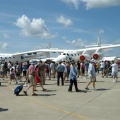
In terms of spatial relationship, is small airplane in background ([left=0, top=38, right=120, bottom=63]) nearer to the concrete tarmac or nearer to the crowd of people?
the crowd of people

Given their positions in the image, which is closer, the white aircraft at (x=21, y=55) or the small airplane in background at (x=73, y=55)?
the small airplane in background at (x=73, y=55)

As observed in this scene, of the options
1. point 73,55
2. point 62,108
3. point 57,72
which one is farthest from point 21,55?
point 62,108

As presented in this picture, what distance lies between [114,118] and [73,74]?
645 centimetres

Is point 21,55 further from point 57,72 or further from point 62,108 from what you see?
point 62,108

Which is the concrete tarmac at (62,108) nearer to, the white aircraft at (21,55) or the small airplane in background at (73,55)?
the small airplane in background at (73,55)

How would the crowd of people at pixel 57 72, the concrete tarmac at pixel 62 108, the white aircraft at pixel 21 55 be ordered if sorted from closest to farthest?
the concrete tarmac at pixel 62 108 < the crowd of people at pixel 57 72 < the white aircraft at pixel 21 55

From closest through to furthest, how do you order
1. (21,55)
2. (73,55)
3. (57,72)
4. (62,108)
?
(62,108)
(57,72)
(73,55)
(21,55)

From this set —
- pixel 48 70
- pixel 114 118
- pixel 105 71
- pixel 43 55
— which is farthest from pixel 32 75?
pixel 43 55

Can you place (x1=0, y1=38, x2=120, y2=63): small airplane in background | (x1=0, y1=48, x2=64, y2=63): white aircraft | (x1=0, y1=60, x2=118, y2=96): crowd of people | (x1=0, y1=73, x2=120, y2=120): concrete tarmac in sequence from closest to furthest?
1. (x1=0, y1=73, x2=120, y2=120): concrete tarmac
2. (x1=0, y1=60, x2=118, y2=96): crowd of people
3. (x1=0, y1=38, x2=120, y2=63): small airplane in background
4. (x1=0, y1=48, x2=64, y2=63): white aircraft

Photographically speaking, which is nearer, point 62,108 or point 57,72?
point 62,108

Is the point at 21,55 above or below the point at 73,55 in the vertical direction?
above

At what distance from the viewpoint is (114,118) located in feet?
27.5

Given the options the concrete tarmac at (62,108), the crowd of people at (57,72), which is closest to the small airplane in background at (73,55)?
the crowd of people at (57,72)

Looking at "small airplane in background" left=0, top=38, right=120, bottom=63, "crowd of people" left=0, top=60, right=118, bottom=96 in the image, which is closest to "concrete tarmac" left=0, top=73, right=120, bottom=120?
"crowd of people" left=0, top=60, right=118, bottom=96
